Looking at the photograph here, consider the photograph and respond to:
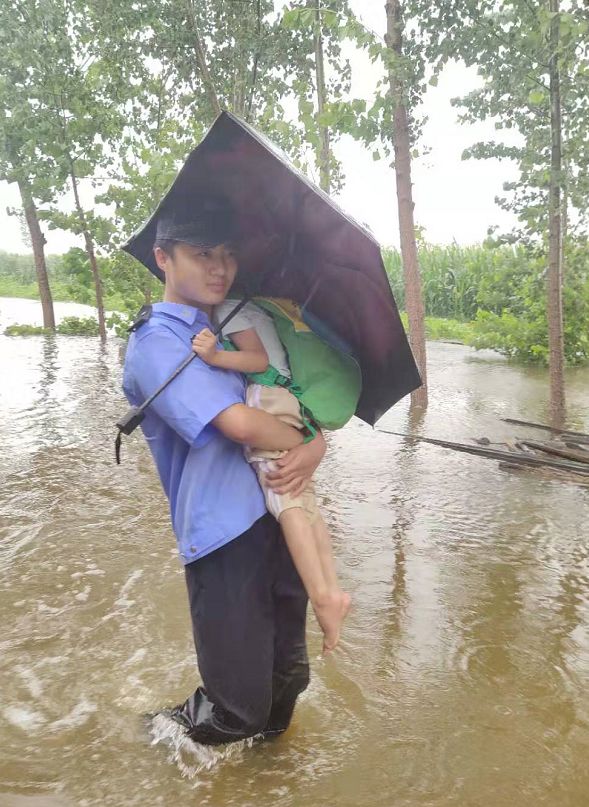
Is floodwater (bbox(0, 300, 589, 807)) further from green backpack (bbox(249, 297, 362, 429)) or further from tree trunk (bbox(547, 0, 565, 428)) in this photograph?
tree trunk (bbox(547, 0, 565, 428))

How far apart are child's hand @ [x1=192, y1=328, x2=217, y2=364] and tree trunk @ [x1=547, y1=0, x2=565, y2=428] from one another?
20.6 feet

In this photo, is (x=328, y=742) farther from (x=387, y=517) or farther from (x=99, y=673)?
(x=387, y=517)

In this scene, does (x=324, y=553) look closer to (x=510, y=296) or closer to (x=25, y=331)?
(x=510, y=296)

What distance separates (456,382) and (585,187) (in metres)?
3.90

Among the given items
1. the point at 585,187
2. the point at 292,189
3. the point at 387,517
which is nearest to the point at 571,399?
the point at 585,187

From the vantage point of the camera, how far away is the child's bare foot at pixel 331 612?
1.97 metres

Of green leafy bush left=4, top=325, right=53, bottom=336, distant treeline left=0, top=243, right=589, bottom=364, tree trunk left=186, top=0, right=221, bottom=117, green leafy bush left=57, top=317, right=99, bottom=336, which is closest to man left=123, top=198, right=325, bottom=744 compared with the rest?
distant treeline left=0, top=243, right=589, bottom=364

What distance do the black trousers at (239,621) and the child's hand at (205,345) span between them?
1.63 ft

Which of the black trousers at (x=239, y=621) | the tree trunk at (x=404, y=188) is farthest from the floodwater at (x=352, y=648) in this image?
the tree trunk at (x=404, y=188)

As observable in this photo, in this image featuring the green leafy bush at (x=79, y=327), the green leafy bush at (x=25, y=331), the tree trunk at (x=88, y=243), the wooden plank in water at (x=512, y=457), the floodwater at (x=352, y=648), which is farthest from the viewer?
the green leafy bush at (x=79, y=327)

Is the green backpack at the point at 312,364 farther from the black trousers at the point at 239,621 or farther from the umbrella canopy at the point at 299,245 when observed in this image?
the black trousers at the point at 239,621

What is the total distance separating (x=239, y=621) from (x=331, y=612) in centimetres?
26

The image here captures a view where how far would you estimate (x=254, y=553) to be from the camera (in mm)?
2043

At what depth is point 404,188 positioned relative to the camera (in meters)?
8.12
